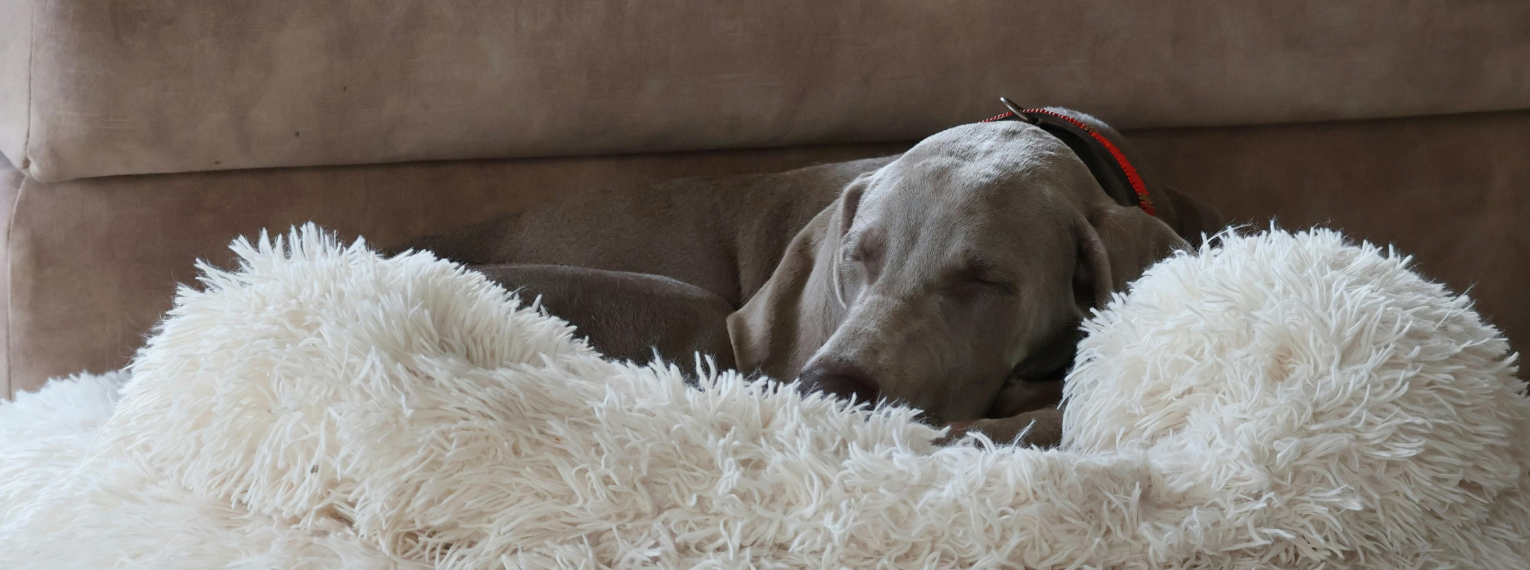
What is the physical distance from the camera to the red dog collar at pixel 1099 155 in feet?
4.82

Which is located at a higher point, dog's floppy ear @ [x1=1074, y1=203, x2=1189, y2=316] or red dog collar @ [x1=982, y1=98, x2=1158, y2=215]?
red dog collar @ [x1=982, y1=98, x2=1158, y2=215]

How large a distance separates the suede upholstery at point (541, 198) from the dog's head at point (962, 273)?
420mm

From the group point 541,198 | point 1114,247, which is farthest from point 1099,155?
point 541,198

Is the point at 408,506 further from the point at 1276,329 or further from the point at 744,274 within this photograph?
the point at 744,274

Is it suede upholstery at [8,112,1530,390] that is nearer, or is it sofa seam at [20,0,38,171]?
sofa seam at [20,0,38,171]

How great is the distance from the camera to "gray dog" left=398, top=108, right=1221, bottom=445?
3.86 feet

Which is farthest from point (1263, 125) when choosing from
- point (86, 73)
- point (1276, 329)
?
point (86, 73)

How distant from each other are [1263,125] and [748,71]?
95 cm

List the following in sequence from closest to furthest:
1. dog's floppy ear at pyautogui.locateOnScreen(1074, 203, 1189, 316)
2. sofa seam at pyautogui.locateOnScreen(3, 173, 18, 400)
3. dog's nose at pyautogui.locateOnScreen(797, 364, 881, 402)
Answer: dog's nose at pyautogui.locateOnScreen(797, 364, 881, 402) → dog's floppy ear at pyautogui.locateOnScreen(1074, 203, 1189, 316) → sofa seam at pyautogui.locateOnScreen(3, 173, 18, 400)

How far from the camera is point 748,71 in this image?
171cm

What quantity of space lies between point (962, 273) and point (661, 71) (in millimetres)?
695

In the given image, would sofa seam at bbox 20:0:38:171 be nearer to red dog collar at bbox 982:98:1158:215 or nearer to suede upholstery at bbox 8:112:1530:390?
suede upholstery at bbox 8:112:1530:390

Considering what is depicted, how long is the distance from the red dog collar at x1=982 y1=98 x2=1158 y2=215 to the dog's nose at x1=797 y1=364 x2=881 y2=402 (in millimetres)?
547

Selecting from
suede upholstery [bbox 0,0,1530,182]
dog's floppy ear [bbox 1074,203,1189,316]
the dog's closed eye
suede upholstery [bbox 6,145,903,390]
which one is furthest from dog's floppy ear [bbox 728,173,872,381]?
suede upholstery [bbox 6,145,903,390]
